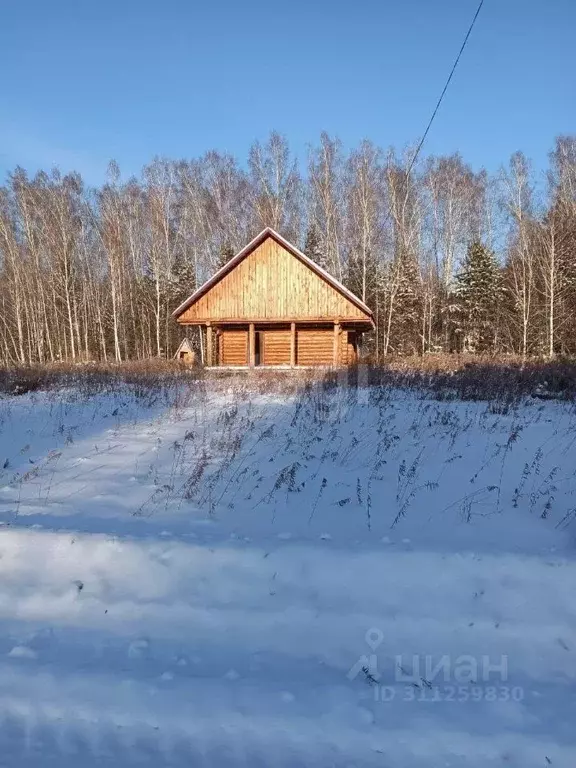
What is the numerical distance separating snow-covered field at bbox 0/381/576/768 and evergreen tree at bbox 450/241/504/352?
96.4 feet

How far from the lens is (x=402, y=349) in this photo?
1326 inches

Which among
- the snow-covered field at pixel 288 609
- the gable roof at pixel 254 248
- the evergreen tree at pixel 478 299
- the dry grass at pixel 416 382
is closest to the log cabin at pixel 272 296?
the gable roof at pixel 254 248

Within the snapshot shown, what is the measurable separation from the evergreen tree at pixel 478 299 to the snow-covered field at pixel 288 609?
1156 inches

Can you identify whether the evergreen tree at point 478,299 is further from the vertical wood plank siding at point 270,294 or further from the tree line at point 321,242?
the vertical wood plank siding at point 270,294

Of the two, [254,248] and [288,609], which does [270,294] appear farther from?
[288,609]

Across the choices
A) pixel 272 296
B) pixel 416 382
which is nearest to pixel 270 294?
pixel 272 296

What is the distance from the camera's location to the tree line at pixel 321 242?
3062cm

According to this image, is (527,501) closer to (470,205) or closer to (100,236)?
(470,205)

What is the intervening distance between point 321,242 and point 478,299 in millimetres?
11115

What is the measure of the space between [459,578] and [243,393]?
6479 mm

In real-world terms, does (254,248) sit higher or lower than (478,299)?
higher

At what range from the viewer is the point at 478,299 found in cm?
3275

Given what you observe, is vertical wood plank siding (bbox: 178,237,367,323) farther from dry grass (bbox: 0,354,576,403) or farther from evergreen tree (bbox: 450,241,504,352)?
evergreen tree (bbox: 450,241,504,352)

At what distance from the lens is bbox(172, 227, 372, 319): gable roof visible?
1939 cm
